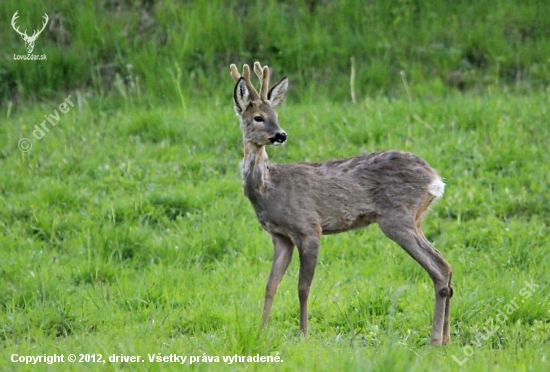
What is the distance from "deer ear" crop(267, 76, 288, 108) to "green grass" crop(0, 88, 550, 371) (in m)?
1.60

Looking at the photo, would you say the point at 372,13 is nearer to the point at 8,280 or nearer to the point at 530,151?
the point at 530,151

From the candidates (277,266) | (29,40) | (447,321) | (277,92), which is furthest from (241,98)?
(29,40)

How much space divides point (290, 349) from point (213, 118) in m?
5.73

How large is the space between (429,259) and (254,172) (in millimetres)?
1475

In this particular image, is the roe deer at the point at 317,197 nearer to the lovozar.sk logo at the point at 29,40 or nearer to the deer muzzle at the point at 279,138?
the deer muzzle at the point at 279,138

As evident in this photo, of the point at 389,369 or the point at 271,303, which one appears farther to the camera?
the point at 271,303

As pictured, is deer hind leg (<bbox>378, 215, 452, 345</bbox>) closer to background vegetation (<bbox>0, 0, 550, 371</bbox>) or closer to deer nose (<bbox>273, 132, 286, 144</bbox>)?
background vegetation (<bbox>0, 0, 550, 371</bbox>)

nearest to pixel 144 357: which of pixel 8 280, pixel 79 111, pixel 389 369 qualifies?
pixel 389 369

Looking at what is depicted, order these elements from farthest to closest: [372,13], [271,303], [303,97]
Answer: [372,13]
[303,97]
[271,303]

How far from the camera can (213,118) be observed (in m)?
11.1

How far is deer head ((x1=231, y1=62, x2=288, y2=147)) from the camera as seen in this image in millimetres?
6801

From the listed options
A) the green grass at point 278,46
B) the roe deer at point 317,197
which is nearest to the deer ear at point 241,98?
the roe deer at point 317,197

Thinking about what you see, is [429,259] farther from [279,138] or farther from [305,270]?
[279,138]

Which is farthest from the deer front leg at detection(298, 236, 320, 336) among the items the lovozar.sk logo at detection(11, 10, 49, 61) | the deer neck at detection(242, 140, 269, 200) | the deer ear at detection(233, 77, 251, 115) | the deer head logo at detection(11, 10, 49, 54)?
the deer head logo at detection(11, 10, 49, 54)
